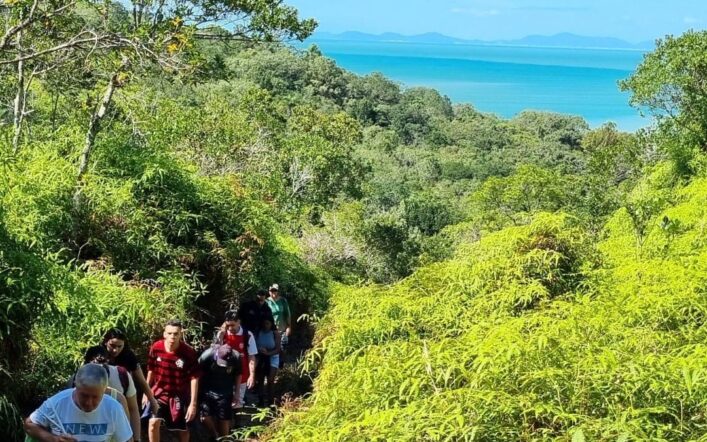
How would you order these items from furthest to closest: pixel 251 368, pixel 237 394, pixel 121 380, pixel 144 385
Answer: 1. pixel 251 368
2. pixel 237 394
3. pixel 144 385
4. pixel 121 380

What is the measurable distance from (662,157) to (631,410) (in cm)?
1976

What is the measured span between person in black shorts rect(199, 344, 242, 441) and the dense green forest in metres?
0.76

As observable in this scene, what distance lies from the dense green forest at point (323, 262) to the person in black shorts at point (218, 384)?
76 cm

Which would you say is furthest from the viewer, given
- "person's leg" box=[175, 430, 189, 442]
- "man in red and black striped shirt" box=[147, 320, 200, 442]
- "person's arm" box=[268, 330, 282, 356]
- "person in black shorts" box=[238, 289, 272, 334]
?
"person's arm" box=[268, 330, 282, 356]

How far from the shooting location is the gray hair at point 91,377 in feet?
11.0

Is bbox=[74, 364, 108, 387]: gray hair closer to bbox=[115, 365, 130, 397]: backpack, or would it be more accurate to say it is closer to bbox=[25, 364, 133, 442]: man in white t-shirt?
bbox=[25, 364, 133, 442]: man in white t-shirt

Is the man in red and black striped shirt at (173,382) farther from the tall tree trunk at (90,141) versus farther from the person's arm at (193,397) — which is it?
the tall tree trunk at (90,141)

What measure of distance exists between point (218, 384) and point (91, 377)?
2.40 metres

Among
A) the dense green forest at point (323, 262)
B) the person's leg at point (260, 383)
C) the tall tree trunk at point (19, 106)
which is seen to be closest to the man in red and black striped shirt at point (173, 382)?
the dense green forest at point (323, 262)

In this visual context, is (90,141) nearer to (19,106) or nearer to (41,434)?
(19,106)

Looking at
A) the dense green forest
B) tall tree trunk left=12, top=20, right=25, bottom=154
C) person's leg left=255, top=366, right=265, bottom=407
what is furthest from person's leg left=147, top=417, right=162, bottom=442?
tall tree trunk left=12, top=20, right=25, bottom=154

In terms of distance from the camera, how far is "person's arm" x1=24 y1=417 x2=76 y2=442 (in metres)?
3.42

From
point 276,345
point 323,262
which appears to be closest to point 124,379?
point 276,345

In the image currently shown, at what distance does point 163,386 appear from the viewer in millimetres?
5266
